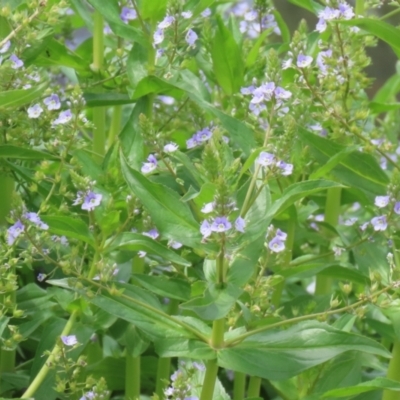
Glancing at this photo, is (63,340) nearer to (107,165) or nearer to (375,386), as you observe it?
(107,165)

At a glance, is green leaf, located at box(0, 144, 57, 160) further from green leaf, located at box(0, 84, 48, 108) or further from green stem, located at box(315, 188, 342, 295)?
green stem, located at box(315, 188, 342, 295)

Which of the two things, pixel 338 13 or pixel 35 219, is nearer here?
pixel 35 219

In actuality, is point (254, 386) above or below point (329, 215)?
below

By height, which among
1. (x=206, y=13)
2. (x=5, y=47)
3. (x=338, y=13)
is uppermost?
(x=206, y=13)

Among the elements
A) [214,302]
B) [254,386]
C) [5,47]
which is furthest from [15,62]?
[254,386]

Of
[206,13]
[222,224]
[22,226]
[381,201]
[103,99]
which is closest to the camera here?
[222,224]

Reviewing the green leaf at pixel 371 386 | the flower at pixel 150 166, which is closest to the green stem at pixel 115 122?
the flower at pixel 150 166

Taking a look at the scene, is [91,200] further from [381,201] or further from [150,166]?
[381,201]
